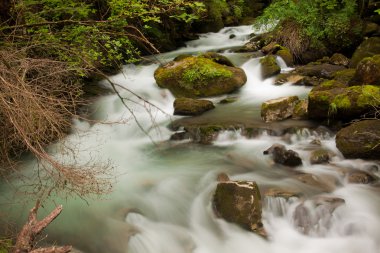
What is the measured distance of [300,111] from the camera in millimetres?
7734

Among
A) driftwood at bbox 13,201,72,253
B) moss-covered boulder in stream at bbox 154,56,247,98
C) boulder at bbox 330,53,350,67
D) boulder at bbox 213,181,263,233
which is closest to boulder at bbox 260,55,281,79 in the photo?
moss-covered boulder in stream at bbox 154,56,247,98

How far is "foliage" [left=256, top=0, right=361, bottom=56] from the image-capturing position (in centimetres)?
1182

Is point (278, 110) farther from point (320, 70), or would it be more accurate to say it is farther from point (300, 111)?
point (320, 70)

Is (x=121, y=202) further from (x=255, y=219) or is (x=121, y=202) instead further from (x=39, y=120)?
(x=39, y=120)

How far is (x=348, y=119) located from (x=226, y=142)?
241 cm

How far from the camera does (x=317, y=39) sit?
1195 cm

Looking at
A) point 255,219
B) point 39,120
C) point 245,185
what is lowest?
point 255,219

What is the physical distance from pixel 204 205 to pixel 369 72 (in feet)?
15.5

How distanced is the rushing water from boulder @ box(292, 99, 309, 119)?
2.25 ft

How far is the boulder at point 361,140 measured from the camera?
19.4 ft

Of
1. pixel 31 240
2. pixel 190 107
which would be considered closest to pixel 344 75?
pixel 190 107

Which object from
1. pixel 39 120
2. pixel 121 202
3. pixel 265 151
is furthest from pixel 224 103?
pixel 39 120

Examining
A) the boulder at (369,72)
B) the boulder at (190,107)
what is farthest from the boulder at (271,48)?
the boulder at (369,72)

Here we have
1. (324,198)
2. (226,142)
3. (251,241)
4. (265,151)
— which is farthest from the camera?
(226,142)
